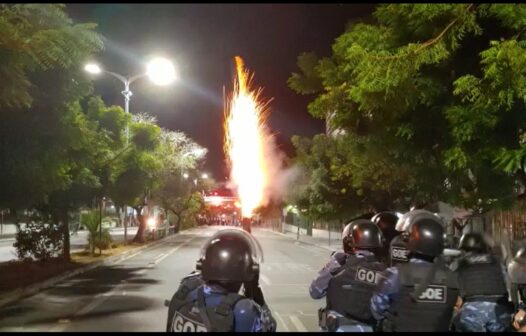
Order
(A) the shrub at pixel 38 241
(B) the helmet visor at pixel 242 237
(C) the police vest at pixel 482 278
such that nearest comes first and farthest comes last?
(B) the helmet visor at pixel 242 237, (C) the police vest at pixel 482 278, (A) the shrub at pixel 38 241

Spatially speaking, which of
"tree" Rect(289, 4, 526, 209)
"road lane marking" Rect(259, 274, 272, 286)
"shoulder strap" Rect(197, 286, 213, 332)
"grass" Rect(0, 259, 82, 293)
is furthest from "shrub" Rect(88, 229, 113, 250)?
"shoulder strap" Rect(197, 286, 213, 332)

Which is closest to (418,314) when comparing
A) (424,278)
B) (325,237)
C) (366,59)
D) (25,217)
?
(424,278)

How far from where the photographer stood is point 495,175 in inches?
336

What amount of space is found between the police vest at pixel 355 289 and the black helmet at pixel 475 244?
1.03 meters

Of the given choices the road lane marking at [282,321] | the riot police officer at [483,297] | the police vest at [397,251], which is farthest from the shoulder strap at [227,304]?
the road lane marking at [282,321]

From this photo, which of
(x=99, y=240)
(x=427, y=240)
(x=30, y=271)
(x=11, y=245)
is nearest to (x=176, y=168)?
(x=11, y=245)

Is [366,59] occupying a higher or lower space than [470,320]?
higher

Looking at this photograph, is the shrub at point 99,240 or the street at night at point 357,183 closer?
the street at night at point 357,183

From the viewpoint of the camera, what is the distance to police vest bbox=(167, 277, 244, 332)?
338 centimetres

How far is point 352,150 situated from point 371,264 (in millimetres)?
6717

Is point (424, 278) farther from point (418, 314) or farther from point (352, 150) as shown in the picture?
point (352, 150)

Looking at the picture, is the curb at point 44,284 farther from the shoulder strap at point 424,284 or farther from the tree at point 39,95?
the shoulder strap at point 424,284

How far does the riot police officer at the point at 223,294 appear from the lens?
341 cm

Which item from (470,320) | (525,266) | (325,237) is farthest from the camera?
(325,237)
